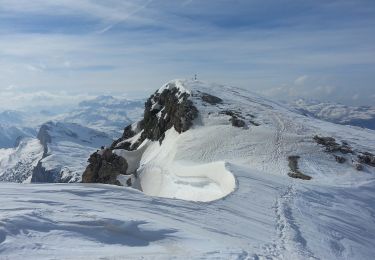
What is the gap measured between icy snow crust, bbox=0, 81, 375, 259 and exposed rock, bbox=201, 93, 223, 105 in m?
21.0

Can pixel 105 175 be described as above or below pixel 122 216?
below

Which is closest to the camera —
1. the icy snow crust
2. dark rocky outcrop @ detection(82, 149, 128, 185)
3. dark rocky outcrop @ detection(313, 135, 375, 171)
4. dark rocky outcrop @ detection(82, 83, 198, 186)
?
the icy snow crust

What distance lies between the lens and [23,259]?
582 inches

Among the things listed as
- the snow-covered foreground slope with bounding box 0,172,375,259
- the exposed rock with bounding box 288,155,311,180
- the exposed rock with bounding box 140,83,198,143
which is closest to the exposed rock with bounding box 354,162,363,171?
the exposed rock with bounding box 288,155,311,180

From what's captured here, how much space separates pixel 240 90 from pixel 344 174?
158 ft

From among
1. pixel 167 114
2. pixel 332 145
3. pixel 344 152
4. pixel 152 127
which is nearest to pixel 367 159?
pixel 344 152

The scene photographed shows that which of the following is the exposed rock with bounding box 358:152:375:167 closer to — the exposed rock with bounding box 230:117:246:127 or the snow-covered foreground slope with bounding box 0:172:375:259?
the exposed rock with bounding box 230:117:246:127

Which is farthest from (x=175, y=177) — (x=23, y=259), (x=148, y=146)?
(x=23, y=259)

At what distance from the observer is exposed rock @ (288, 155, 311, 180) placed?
45.8m

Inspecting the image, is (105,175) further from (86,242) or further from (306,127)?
(86,242)

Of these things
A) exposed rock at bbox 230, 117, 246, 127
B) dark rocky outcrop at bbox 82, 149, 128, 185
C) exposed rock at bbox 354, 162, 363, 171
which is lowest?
dark rocky outcrop at bbox 82, 149, 128, 185

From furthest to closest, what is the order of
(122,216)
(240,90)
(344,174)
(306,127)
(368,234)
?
1. (240,90)
2. (306,127)
3. (344,174)
4. (368,234)
5. (122,216)

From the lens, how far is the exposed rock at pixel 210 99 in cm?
7284

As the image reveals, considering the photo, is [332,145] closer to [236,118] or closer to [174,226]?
[236,118]
